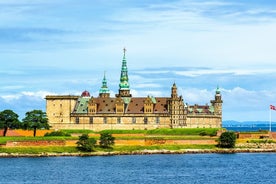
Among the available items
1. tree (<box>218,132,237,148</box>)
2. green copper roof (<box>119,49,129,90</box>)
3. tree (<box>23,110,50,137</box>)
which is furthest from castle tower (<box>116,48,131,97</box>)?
tree (<box>218,132,237,148</box>)

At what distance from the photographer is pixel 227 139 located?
102875mm

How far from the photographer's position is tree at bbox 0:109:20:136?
106 m

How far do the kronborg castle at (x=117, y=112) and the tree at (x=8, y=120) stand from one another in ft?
75.0

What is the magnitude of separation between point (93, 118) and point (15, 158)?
1558 inches

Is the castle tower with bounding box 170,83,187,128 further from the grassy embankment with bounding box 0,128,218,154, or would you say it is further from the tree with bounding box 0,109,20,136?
the tree with bounding box 0,109,20,136

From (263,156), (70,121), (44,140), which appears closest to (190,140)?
(263,156)

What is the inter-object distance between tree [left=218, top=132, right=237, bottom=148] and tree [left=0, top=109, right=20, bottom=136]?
28.4 m

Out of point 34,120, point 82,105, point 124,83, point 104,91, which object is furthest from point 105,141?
point 104,91

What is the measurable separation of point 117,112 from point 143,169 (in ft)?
165

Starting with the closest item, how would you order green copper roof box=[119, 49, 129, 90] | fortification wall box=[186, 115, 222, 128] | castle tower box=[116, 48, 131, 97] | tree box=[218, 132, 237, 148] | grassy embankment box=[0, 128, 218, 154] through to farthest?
grassy embankment box=[0, 128, 218, 154] < tree box=[218, 132, 237, 148] < fortification wall box=[186, 115, 222, 128] < castle tower box=[116, 48, 131, 97] < green copper roof box=[119, 49, 129, 90]

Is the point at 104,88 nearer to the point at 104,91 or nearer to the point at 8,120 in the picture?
the point at 104,91

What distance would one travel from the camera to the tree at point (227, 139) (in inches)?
4043

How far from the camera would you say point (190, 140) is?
104938 millimetres

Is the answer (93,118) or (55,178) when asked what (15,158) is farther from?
(93,118)
